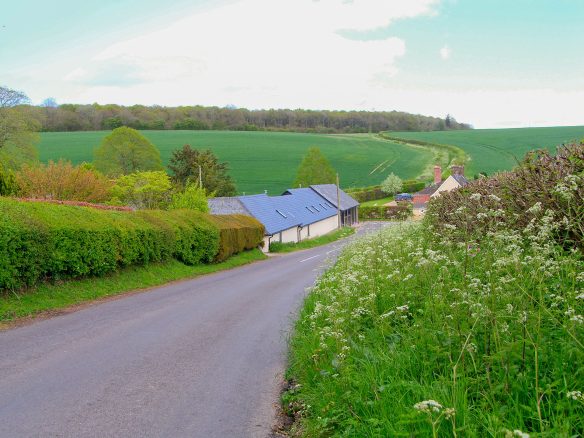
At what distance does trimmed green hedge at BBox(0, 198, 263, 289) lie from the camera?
14859 mm

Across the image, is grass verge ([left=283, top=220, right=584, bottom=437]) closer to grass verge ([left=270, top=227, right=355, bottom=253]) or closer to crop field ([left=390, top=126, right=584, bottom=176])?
grass verge ([left=270, top=227, right=355, bottom=253])

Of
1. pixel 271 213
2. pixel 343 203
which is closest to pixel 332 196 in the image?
pixel 343 203

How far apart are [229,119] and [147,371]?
445 ft

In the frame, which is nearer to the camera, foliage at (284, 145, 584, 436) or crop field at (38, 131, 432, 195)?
foliage at (284, 145, 584, 436)

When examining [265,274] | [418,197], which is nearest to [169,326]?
[265,274]

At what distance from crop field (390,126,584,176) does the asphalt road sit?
6952 centimetres

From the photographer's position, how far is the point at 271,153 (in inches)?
4360

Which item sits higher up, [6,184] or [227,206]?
[6,184]

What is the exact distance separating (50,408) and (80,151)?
314 feet

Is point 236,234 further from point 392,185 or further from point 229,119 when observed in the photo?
point 229,119

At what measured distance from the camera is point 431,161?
10381cm

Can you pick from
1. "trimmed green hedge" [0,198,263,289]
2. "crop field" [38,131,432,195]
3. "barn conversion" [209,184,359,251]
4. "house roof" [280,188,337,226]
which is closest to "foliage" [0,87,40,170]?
"barn conversion" [209,184,359,251]

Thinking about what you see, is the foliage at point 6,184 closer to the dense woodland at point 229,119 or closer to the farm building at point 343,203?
the farm building at point 343,203

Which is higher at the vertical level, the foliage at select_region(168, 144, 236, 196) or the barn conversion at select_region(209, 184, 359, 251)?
the foliage at select_region(168, 144, 236, 196)
